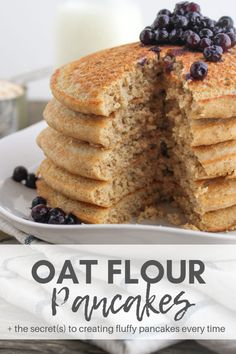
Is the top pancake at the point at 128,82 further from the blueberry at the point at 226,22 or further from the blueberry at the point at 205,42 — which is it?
the blueberry at the point at 226,22

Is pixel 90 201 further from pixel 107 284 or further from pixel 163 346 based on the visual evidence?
pixel 163 346

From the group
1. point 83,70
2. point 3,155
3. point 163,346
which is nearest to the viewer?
point 163,346

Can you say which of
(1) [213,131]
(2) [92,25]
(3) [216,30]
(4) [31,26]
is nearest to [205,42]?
(3) [216,30]

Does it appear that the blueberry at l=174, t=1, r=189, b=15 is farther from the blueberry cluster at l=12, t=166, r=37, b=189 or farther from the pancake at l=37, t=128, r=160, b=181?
the blueberry cluster at l=12, t=166, r=37, b=189

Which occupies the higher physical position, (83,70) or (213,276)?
(83,70)

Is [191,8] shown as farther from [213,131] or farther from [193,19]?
[213,131]

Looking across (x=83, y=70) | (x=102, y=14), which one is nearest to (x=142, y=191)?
(x=83, y=70)
